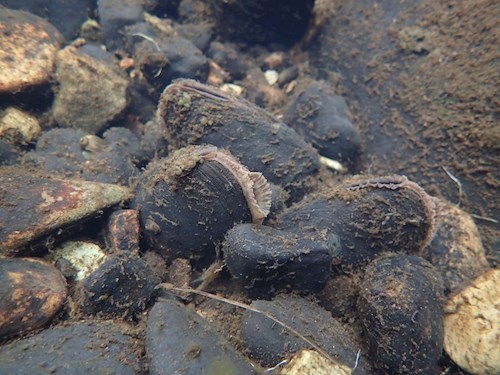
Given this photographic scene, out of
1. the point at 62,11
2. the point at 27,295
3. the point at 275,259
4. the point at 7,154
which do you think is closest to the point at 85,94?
the point at 7,154

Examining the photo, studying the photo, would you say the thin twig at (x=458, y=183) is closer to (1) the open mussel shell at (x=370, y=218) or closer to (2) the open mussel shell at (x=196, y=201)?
(1) the open mussel shell at (x=370, y=218)

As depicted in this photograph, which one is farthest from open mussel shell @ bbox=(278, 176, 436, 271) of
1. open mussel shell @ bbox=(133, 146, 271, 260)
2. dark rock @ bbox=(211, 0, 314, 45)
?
dark rock @ bbox=(211, 0, 314, 45)

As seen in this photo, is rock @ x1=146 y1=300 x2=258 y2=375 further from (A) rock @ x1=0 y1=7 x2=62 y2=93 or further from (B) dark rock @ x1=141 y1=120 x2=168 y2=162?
(A) rock @ x1=0 y1=7 x2=62 y2=93

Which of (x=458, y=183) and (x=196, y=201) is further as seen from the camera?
(x=458, y=183)

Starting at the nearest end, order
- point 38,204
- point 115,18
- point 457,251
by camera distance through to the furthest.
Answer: point 38,204 < point 457,251 < point 115,18

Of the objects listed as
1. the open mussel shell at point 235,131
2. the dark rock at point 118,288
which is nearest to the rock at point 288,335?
the dark rock at point 118,288

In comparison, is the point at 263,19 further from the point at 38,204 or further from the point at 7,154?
the point at 38,204
